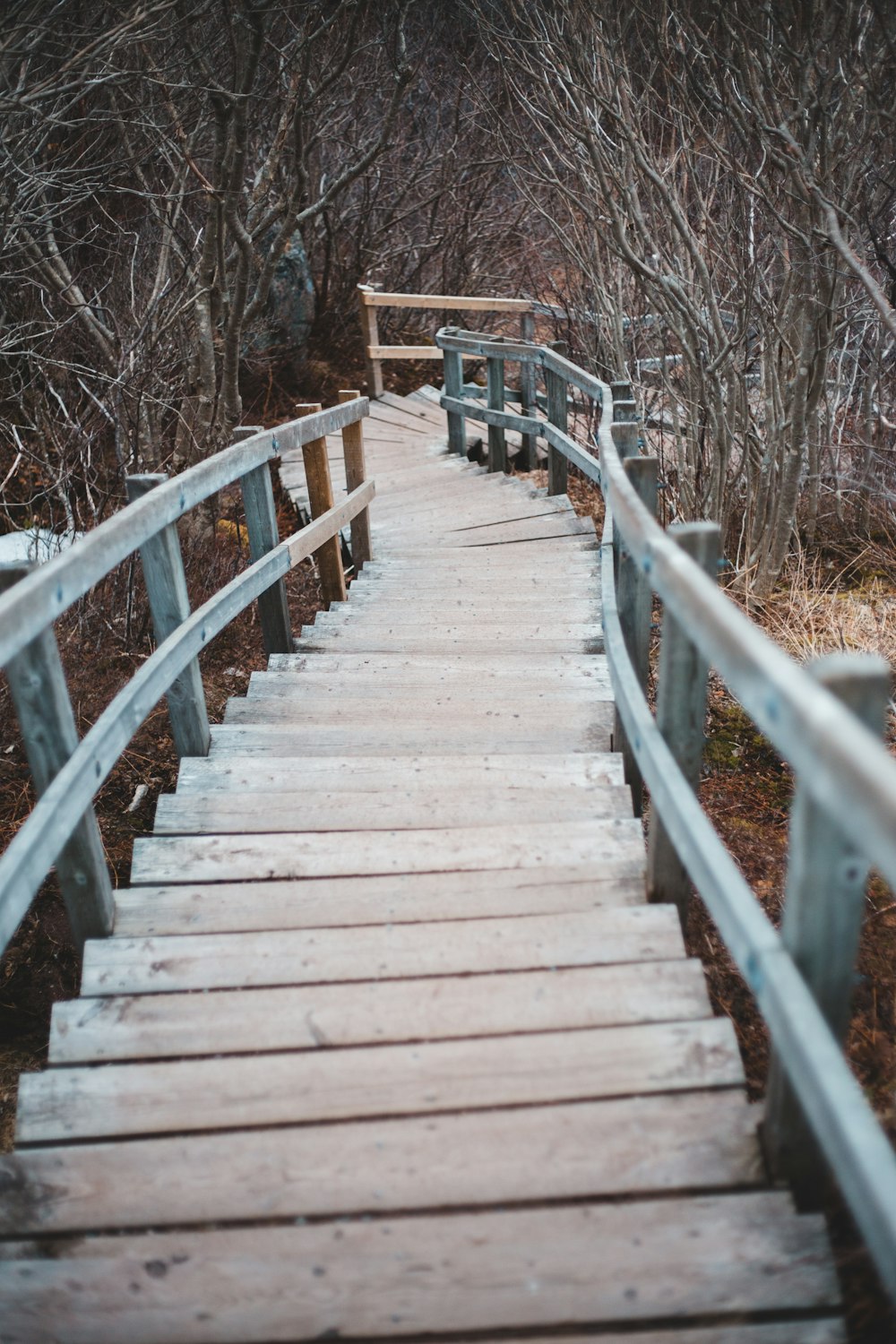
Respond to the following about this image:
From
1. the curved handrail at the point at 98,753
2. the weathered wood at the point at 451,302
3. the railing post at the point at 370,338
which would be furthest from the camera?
the railing post at the point at 370,338

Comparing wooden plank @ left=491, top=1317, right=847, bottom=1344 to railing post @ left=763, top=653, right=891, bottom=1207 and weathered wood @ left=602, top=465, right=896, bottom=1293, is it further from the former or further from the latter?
railing post @ left=763, top=653, right=891, bottom=1207

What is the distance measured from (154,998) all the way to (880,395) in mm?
8976

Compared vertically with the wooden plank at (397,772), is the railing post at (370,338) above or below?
above

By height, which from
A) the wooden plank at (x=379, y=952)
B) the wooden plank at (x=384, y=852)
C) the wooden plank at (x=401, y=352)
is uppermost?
the wooden plank at (x=401, y=352)

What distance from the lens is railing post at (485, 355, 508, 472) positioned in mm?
9531

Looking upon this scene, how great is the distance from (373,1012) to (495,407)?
8161 millimetres

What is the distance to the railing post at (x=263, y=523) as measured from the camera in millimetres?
4469

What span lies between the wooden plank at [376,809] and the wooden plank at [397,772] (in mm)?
55

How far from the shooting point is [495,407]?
970 centimetres

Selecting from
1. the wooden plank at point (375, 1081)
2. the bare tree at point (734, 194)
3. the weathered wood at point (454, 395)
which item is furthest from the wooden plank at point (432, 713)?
the weathered wood at point (454, 395)

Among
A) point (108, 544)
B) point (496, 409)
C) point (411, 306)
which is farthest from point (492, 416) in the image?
point (108, 544)

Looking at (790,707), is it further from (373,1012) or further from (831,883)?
(373,1012)

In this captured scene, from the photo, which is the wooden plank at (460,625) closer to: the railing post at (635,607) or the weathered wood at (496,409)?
the railing post at (635,607)

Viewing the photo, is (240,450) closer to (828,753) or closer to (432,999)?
(432,999)
